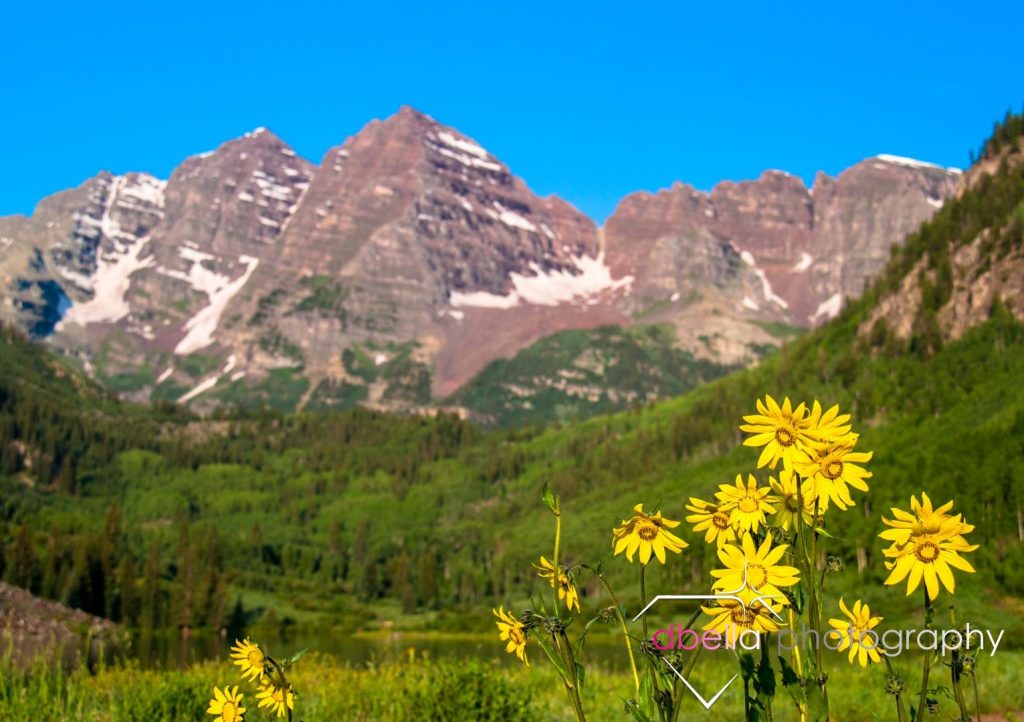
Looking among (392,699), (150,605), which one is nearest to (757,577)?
(392,699)

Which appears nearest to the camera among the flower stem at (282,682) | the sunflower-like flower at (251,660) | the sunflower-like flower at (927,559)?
the sunflower-like flower at (927,559)

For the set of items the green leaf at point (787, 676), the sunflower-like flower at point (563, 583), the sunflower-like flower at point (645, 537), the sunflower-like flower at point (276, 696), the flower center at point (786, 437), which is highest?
the flower center at point (786, 437)

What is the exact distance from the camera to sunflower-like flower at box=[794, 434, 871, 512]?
5113 millimetres

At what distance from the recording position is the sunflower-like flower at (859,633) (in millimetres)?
6391

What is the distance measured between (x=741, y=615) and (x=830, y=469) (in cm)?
98

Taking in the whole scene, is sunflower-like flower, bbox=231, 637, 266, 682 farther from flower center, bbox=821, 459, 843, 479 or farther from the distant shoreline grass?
the distant shoreline grass

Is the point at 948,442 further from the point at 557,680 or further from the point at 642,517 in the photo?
the point at 642,517

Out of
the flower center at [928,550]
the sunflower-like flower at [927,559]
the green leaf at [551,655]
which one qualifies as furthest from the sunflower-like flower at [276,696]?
the flower center at [928,550]

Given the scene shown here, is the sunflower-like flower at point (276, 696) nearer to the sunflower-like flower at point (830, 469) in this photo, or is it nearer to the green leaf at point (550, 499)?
the green leaf at point (550, 499)

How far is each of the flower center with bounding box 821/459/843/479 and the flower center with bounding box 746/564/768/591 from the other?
0.67 m

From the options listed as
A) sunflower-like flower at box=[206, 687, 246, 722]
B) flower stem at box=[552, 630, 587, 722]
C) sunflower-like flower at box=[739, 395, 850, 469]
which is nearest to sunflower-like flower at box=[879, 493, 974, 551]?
sunflower-like flower at box=[739, 395, 850, 469]

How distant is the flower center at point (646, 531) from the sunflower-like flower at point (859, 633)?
61.2 inches

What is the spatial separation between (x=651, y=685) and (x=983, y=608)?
460 ft

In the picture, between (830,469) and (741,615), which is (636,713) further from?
(830,469)
